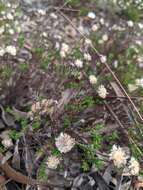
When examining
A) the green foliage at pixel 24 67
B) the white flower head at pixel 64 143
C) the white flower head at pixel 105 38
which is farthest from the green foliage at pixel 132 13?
the white flower head at pixel 64 143

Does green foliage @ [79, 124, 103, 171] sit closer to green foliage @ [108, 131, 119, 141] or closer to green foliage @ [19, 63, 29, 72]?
green foliage @ [108, 131, 119, 141]

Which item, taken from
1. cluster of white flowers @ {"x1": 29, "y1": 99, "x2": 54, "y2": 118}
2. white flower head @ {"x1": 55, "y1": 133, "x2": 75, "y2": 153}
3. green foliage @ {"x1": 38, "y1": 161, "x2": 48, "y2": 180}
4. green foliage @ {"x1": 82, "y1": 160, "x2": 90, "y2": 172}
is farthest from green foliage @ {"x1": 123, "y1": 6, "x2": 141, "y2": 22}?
green foliage @ {"x1": 38, "y1": 161, "x2": 48, "y2": 180}

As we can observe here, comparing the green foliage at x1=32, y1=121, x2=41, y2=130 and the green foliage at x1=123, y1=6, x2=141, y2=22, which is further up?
the green foliage at x1=123, y1=6, x2=141, y2=22

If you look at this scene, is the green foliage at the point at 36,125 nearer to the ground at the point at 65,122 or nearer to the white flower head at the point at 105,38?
the ground at the point at 65,122

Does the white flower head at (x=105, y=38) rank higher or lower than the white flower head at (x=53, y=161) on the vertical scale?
higher

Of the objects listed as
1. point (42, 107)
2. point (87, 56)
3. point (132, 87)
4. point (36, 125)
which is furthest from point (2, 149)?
point (132, 87)

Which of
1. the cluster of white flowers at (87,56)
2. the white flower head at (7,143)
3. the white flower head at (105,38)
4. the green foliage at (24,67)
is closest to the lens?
the white flower head at (7,143)

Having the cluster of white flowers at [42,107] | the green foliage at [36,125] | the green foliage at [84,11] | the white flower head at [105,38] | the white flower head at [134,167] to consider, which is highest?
the green foliage at [84,11]

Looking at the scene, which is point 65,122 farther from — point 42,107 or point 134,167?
point 134,167

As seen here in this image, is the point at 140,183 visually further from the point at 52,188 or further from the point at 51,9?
the point at 51,9
